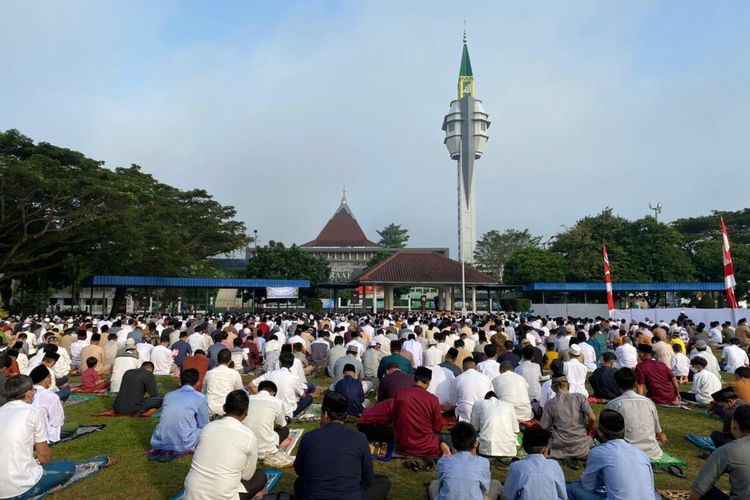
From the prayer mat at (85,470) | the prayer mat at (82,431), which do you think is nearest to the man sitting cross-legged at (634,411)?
the prayer mat at (85,470)

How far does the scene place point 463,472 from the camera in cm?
394

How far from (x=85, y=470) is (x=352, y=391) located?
341cm

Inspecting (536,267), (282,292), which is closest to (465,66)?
(536,267)

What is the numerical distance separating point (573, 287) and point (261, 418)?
31.1 metres

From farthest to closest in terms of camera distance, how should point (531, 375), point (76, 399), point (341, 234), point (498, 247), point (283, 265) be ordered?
point (341, 234) < point (498, 247) < point (283, 265) < point (76, 399) < point (531, 375)

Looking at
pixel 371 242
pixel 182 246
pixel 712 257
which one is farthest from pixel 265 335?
pixel 371 242

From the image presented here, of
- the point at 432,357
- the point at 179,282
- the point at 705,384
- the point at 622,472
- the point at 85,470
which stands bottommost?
the point at 85,470

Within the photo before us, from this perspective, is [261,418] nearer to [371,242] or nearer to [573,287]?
[573,287]

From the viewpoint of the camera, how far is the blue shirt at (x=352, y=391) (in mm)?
7562

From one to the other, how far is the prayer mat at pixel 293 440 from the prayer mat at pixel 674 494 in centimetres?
432

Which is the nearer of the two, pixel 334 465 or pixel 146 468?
pixel 334 465

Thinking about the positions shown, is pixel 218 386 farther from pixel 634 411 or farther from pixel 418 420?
pixel 634 411

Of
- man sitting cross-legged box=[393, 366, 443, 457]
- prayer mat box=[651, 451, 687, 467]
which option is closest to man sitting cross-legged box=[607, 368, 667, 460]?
prayer mat box=[651, 451, 687, 467]

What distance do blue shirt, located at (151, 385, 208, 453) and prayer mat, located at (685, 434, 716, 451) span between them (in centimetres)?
661
